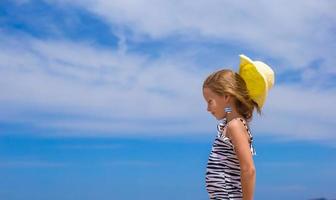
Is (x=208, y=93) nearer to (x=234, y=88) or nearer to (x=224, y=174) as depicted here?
(x=234, y=88)

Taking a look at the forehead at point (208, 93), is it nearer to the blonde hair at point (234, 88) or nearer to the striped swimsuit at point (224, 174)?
the blonde hair at point (234, 88)

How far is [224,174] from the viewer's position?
9.32 meters

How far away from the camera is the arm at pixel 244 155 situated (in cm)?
892

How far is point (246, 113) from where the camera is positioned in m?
9.52

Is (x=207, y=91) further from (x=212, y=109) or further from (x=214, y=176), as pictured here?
(x=214, y=176)

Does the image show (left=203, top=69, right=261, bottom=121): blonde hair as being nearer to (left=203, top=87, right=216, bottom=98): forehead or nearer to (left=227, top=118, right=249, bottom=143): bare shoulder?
(left=203, top=87, right=216, bottom=98): forehead

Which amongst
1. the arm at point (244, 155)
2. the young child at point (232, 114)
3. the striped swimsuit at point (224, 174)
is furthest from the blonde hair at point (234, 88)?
the arm at point (244, 155)

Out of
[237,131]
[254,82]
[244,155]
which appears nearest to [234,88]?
[254,82]

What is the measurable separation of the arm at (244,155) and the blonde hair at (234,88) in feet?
1.00

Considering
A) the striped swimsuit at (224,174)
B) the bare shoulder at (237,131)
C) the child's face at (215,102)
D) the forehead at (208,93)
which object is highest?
the forehead at (208,93)

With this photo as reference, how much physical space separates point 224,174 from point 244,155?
1.50ft

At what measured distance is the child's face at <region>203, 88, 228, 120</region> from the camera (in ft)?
30.9

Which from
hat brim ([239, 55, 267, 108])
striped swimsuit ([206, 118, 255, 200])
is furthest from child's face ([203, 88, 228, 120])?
hat brim ([239, 55, 267, 108])

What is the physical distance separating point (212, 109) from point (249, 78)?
60cm
